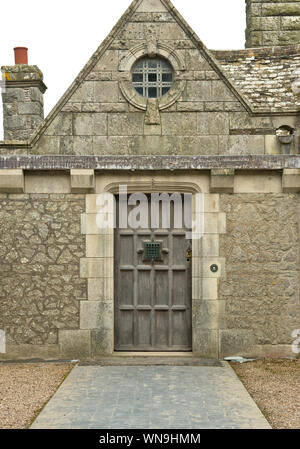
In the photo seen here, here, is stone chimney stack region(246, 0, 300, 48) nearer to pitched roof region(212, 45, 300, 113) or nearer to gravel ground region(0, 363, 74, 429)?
pitched roof region(212, 45, 300, 113)

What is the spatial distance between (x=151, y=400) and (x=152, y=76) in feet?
14.5

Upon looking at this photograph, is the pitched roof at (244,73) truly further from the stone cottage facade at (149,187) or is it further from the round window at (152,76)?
the round window at (152,76)

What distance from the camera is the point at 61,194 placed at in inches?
281

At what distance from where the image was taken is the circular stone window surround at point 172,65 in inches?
277

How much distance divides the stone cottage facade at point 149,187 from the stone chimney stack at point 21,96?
39.1 inches

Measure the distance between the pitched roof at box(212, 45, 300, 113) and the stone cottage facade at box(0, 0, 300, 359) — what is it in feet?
1.93

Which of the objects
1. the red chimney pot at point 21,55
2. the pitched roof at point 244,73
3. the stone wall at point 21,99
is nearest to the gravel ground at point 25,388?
the pitched roof at point 244,73

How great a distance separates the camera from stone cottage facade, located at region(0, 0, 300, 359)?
7.05 m

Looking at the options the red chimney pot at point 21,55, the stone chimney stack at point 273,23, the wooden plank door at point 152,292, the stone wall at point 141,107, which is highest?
the stone chimney stack at point 273,23

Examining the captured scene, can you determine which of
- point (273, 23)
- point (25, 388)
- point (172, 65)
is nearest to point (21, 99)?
point (172, 65)

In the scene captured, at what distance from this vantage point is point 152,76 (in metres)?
7.20

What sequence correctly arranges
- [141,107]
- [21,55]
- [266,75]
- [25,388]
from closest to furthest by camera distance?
[25,388] < [141,107] < [21,55] < [266,75]

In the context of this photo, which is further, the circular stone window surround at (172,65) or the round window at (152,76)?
the round window at (152,76)

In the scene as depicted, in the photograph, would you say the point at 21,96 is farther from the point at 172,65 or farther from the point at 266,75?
the point at 266,75
